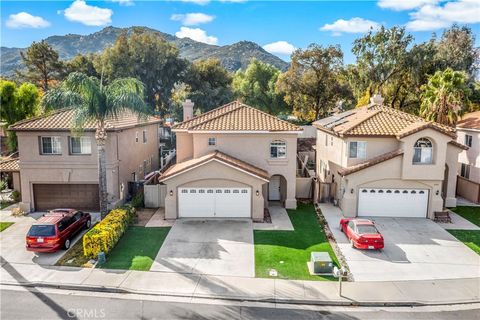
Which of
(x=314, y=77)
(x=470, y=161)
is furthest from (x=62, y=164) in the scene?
(x=314, y=77)

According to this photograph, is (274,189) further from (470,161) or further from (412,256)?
(470,161)

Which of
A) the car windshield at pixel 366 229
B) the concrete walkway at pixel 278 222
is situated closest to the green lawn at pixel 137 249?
the concrete walkway at pixel 278 222

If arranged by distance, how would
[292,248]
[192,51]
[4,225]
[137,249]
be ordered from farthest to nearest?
[192,51] < [4,225] < [292,248] < [137,249]

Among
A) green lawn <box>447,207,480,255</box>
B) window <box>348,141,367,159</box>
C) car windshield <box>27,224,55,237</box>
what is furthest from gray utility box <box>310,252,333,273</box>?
car windshield <box>27,224,55,237</box>

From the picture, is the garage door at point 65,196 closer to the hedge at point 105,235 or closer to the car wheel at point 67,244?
the hedge at point 105,235

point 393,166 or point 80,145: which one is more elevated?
point 80,145

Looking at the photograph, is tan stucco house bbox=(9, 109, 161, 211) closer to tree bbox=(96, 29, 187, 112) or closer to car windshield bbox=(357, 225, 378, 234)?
car windshield bbox=(357, 225, 378, 234)
